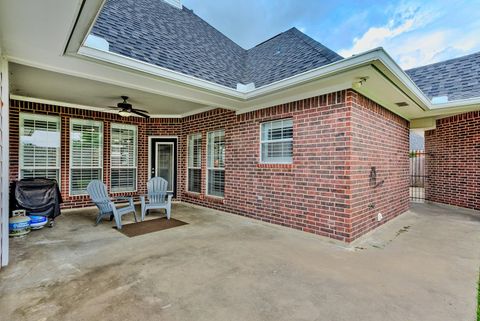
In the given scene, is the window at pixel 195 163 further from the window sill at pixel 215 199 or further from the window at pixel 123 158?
the window at pixel 123 158

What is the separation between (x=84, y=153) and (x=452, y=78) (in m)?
10.3

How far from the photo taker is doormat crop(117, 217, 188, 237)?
14.3 feet

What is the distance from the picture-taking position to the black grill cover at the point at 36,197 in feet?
15.2

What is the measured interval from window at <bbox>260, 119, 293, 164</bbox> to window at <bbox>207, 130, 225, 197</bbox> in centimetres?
142

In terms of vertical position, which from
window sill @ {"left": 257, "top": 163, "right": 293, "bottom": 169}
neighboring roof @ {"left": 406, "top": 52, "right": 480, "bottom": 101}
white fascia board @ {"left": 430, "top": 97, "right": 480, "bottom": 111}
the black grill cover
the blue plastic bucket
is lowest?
the blue plastic bucket

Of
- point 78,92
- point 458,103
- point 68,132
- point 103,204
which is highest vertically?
point 78,92

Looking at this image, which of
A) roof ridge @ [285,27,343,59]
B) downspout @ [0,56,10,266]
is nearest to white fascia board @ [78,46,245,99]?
downspout @ [0,56,10,266]

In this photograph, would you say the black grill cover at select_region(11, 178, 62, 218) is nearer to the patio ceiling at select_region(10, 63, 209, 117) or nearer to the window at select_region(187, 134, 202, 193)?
the patio ceiling at select_region(10, 63, 209, 117)

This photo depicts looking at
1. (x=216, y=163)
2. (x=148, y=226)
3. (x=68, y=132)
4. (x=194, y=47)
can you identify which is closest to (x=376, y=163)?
(x=216, y=163)

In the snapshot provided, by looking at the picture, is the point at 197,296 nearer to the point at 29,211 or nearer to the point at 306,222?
the point at 306,222

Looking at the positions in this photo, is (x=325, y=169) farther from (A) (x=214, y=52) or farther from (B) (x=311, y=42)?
(A) (x=214, y=52)

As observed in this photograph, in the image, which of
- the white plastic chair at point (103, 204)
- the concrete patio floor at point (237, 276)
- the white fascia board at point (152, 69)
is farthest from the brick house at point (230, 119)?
the white plastic chair at point (103, 204)

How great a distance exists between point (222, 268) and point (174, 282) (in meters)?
0.61

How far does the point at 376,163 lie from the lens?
468cm
